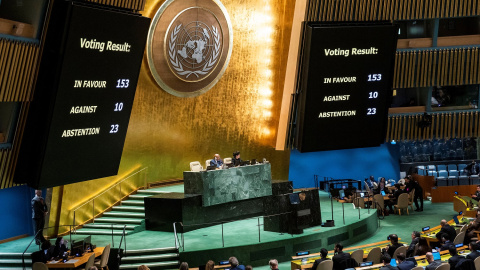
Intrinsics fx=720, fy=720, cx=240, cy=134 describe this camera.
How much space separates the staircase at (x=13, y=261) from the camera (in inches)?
655

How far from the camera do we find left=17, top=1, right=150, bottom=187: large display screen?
44.8 feet

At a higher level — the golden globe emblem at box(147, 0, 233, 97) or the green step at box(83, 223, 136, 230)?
the golden globe emblem at box(147, 0, 233, 97)

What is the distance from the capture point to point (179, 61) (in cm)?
2145

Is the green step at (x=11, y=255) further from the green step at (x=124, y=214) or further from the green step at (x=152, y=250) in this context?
the green step at (x=124, y=214)

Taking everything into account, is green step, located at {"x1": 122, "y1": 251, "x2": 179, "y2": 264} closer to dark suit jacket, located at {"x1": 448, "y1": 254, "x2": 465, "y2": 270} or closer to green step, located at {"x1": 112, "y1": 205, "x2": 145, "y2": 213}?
green step, located at {"x1": 112, "y1": 205, "x2": 145, "y2": 213}

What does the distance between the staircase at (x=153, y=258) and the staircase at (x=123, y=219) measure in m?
1.58

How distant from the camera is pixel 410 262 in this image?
1282 cm

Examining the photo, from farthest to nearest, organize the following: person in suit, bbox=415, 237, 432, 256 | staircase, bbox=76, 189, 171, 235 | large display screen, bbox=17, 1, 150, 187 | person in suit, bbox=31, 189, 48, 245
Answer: staircase, bbox=76, 189, 171, 235 < person in suit, bbox=31, 189, 48, 245 < person in suit, bbox=415, 237, 432, 256 < large display screen, bbox=17, 1, 150, 187

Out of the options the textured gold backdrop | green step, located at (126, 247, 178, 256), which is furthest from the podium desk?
the textured gold backdrop

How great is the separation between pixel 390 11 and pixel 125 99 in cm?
986

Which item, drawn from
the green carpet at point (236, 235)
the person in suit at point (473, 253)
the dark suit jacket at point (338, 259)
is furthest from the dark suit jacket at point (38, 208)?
the person in suit at point (473, 253)

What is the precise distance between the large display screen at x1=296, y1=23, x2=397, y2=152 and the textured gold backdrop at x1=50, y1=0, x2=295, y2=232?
518 cm

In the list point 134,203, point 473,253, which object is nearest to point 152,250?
point 134,203

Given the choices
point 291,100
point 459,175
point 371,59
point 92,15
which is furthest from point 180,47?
point 459,175
